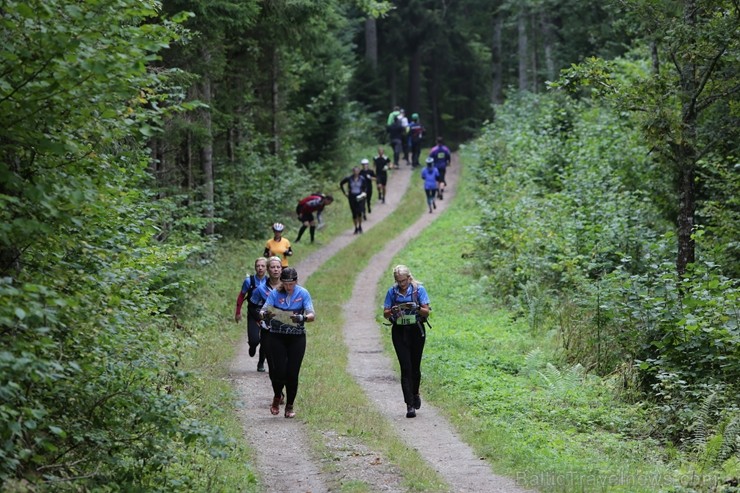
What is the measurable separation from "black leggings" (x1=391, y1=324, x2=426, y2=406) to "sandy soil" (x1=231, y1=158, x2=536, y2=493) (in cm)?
46

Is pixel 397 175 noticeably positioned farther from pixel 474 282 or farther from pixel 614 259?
pixel 614 259

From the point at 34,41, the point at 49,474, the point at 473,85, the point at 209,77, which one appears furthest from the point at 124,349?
the point at 473,85

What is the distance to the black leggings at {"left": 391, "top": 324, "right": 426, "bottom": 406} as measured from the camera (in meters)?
11.8

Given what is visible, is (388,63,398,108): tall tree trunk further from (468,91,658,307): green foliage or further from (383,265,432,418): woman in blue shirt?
→ (383,265,432,418): woman in blue shirt

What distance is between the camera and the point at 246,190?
25609mm

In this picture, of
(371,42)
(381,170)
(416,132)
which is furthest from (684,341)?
(371,42)

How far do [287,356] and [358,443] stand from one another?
67.7 inches

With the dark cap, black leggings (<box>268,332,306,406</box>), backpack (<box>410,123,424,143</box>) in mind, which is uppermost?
backpack (<box>410,123,424,143</box>)

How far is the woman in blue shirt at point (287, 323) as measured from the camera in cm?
1144

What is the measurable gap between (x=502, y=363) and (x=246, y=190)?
1293 cm

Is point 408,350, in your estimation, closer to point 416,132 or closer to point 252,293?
point 252,293

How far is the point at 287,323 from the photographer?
11.5m

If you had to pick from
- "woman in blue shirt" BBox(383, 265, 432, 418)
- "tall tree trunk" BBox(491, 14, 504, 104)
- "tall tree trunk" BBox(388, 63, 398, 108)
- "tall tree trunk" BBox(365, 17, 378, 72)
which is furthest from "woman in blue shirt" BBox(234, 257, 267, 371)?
"tall tree trunk" BBox(388, 63, 398, 108)

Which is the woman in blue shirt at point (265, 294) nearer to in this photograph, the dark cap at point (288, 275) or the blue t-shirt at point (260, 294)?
the blue t-shirt at point (260, 294)
